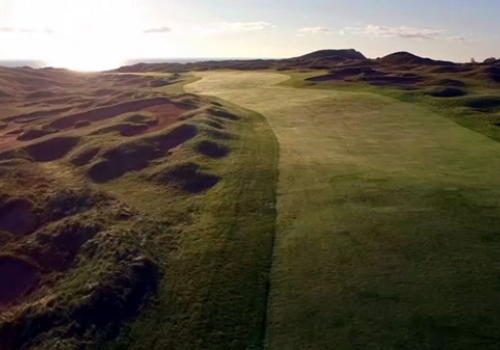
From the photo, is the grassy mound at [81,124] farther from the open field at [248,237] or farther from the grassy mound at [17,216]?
the grassy mound at [17,216]

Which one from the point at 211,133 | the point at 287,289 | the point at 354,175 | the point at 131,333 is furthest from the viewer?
the point at 211,133

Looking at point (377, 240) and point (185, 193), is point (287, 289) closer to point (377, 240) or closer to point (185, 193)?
point (377, 240)

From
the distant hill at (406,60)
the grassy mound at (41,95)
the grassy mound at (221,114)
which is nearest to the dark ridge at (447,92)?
the grassy mound at (221,114)

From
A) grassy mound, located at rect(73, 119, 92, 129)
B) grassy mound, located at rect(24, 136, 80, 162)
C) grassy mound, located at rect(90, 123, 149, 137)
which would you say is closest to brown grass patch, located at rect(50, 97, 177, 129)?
grassy mound, located at rect(73, 119, 92, 129)

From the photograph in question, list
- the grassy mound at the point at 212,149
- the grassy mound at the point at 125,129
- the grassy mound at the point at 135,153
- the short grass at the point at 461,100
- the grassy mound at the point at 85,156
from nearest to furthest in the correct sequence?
the grassy mound at the point at 135,153 → the grassy mound at the point at 85,156 → the grassy mound at the point at 212,149 → the grassy mound at the point at 125,129 → the short grass at the point at 461,100

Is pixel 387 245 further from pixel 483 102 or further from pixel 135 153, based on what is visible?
pixel 483 102

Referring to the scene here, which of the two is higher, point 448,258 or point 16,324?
point 448,258

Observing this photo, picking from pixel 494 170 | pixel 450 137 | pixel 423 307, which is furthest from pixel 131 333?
pixel 450 137

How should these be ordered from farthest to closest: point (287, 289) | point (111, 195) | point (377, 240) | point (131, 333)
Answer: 1. point (111, 195)
2. point (377, 240)
3. point (287, 289)
4. point (131, 333)
